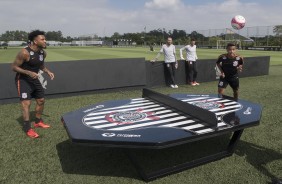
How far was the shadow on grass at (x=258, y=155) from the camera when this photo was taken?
12.7ft

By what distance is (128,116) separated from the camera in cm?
397

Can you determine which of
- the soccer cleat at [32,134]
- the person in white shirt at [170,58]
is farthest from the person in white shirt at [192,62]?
the soccer cleat at [32,134]

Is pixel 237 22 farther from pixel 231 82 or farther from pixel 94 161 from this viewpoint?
pixel 94 161

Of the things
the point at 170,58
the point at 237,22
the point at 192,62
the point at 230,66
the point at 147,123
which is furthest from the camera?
the point at 237,22

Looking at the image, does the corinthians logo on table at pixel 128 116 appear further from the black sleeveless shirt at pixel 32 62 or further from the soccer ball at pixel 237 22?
the soccer ball at pixel 237 22

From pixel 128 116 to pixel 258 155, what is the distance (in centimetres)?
213

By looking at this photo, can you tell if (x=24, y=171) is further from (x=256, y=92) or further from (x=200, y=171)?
(x=256, y=92)

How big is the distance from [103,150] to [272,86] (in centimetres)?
802

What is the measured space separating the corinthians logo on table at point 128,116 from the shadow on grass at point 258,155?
1582mm

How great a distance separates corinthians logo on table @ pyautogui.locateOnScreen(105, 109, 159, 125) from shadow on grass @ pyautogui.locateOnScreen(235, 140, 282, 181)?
5.19 feet

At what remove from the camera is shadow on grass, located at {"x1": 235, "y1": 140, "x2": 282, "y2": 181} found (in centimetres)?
388

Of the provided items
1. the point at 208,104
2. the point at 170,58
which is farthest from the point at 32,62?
the point at 170,58

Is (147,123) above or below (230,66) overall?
below

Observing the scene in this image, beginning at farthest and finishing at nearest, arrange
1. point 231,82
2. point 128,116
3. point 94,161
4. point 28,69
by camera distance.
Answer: point 231,82 < point 28,69 < point 94,161 < point 128,116
